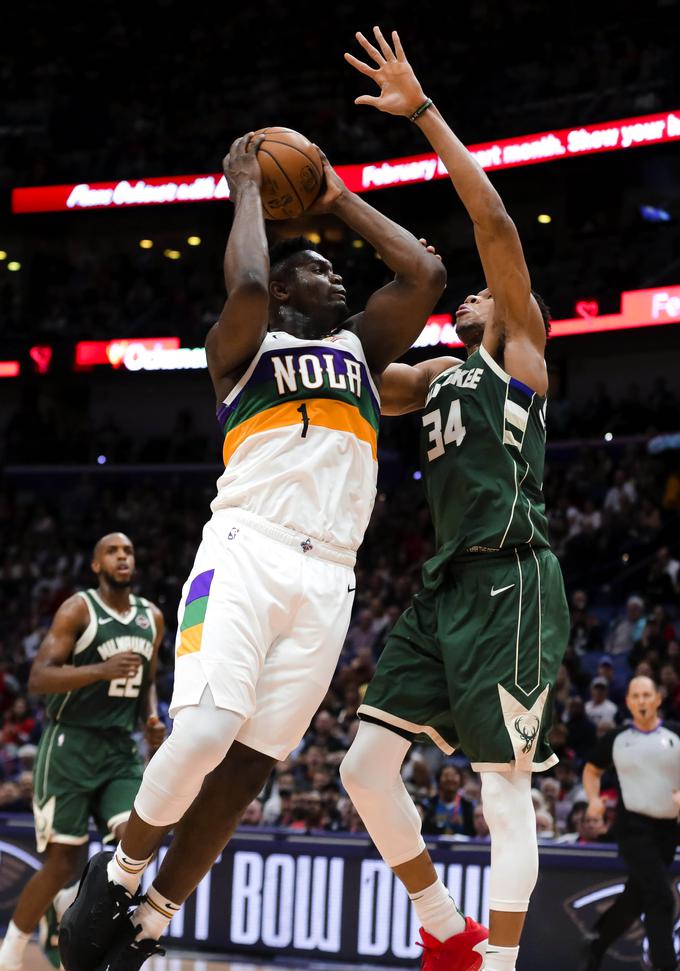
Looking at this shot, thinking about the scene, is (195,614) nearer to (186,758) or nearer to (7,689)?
(186,758)

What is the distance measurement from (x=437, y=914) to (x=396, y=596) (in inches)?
452

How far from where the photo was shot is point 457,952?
4.12 m

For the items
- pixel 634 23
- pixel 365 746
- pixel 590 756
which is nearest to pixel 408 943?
pixel 590 756

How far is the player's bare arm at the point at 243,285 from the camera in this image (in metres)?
3.84

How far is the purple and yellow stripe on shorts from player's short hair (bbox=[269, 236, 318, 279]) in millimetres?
1073

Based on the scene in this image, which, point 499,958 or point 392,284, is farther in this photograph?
point 392,284

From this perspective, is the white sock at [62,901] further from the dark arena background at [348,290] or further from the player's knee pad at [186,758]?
the player's knee pad at [186,758]

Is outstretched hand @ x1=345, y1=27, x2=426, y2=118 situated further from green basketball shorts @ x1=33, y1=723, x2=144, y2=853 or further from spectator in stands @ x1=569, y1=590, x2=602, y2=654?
spectator in stands @ x1=569, y1=590, x2=602, y2=654

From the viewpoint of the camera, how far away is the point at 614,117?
16922mm

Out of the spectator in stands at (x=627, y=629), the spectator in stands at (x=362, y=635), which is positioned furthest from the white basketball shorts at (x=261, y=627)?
the spectator in stands at (x=362, y=635)

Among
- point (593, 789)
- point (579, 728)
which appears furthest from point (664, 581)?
point (593, 789)

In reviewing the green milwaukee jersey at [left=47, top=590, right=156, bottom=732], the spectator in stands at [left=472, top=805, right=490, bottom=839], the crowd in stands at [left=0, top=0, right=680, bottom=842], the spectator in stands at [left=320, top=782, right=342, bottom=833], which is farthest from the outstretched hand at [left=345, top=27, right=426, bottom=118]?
the spectator in stands at [left=320, top=782, right=342, bottom=833]

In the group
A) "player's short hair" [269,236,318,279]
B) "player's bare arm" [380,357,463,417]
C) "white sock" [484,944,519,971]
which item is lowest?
"white sock" [484,944,519,971]

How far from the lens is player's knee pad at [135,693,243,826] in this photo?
3574 mm
